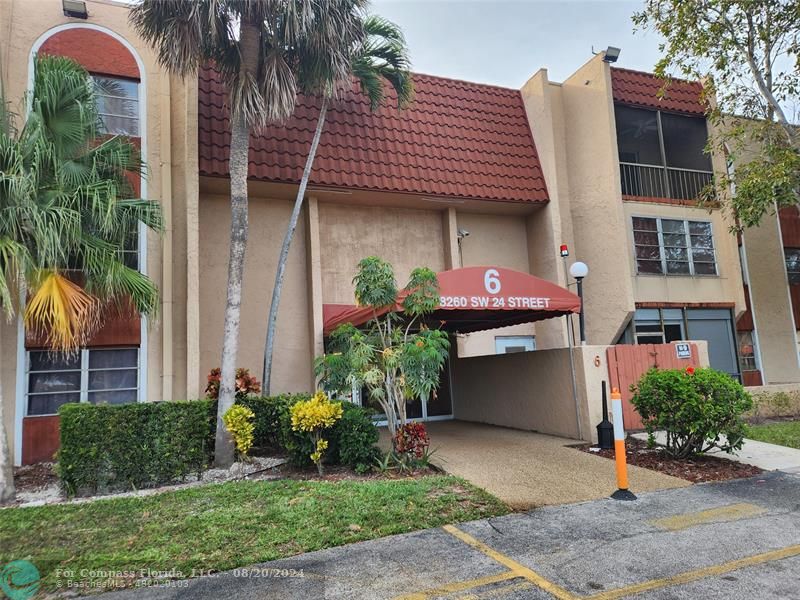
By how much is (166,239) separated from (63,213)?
347 cm

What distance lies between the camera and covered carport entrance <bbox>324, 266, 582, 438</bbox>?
29.5 feet

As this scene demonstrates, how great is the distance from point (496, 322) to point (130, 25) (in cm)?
1055

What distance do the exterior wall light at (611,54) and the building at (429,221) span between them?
0.77 feet

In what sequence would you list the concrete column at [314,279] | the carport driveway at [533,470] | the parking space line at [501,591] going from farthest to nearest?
the concrete column at [314,279] < the carport driveway at [533,470] < the parking space line at [501,591]

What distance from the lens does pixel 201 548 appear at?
505 centimetres

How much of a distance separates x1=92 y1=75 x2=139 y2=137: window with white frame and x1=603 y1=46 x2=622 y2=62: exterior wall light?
11.9 m

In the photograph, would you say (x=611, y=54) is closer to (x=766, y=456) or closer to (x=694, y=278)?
(x=694, y=278)

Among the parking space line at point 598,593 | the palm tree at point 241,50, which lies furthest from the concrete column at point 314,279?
the parking space line at point 598,593

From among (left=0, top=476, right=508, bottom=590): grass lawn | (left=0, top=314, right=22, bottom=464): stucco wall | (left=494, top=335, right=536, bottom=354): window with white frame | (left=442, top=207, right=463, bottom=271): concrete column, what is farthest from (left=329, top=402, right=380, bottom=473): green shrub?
(left=494, top=335, right=536, bottom=354): window with white frame

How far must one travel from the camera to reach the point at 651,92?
15445mm

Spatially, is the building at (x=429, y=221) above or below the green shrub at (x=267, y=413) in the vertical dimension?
above

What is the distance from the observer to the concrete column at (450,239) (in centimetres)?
1441

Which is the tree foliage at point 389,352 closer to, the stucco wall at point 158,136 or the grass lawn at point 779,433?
the stucco wall at point 158,136

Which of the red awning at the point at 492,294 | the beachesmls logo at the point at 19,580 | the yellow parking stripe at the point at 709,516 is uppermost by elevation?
the red awning at the point at 492,294
